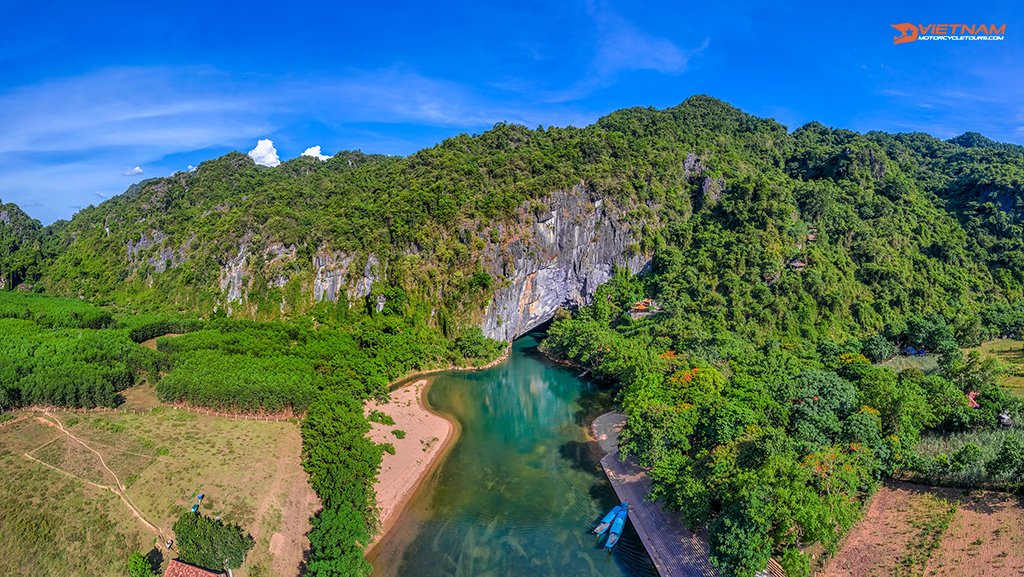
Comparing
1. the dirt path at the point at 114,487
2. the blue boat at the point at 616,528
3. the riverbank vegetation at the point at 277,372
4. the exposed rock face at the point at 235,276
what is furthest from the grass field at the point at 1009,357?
the exposed rock face at the point at 235,276

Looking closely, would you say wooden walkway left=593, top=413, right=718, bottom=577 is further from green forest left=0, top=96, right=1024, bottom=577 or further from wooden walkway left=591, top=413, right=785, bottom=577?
green forest left=0, top=96, right=1024, bottom=577

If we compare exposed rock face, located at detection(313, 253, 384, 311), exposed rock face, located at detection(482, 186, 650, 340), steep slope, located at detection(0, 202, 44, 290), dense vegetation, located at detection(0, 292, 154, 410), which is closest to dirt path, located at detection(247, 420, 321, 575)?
dense vegetation, located at detection(0, 292, 154, 410)

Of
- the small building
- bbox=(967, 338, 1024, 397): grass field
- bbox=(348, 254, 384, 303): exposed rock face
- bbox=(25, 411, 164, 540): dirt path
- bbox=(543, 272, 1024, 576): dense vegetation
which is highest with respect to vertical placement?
bbox=(348, 254, 384, 303): exposed rock face

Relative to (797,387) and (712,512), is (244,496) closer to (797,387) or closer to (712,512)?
(712,512)

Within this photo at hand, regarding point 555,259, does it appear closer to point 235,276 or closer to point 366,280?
point 366,280

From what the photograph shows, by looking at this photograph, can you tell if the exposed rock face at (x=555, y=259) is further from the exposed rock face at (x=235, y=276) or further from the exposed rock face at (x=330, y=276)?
the exposed rock face at (x=235, y=276)

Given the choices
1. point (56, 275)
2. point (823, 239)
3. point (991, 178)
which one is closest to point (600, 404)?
point (823, 239)

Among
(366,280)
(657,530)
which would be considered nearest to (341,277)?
(366,280)
